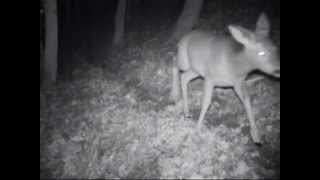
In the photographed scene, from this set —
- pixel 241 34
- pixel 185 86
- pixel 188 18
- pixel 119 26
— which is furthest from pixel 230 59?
pixel 119 26

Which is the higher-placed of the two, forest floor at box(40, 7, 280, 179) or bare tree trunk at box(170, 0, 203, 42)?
bare tree trunk at box(170, 0, 203, 42)

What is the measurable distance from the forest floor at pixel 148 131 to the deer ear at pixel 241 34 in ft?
5.37

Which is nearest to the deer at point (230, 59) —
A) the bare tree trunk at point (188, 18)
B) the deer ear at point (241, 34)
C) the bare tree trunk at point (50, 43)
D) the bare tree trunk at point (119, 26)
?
the deer ear at point (241, 34)

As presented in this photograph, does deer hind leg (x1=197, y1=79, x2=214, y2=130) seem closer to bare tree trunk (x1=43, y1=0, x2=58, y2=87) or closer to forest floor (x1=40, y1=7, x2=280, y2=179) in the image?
forest floor (x1=40, y1=7, x2=280, y2=179)

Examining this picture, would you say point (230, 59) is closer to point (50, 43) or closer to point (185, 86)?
point (185, 86)

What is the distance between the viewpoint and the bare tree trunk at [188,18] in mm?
7961

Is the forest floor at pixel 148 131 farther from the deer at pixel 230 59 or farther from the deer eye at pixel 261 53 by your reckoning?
the deer eye at pixel 261 53

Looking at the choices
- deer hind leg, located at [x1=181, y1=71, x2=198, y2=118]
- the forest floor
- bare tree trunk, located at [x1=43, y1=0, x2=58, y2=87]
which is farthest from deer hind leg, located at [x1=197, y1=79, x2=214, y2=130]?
bare tree trunk, located at [x1=43, y1=0, x2=58, y2=87]

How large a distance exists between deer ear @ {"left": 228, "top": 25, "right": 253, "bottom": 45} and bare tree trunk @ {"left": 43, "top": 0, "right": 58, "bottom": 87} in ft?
13.7

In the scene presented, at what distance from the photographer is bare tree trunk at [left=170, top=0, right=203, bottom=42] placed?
26.1 feet

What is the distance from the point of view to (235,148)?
17.0 ft

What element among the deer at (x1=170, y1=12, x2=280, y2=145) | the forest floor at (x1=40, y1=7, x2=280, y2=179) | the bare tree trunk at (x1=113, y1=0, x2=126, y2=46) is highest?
the bare tree trunk at (x1=113, y1=0, x2=126, y2=46)

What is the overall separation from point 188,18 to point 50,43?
3.44m
